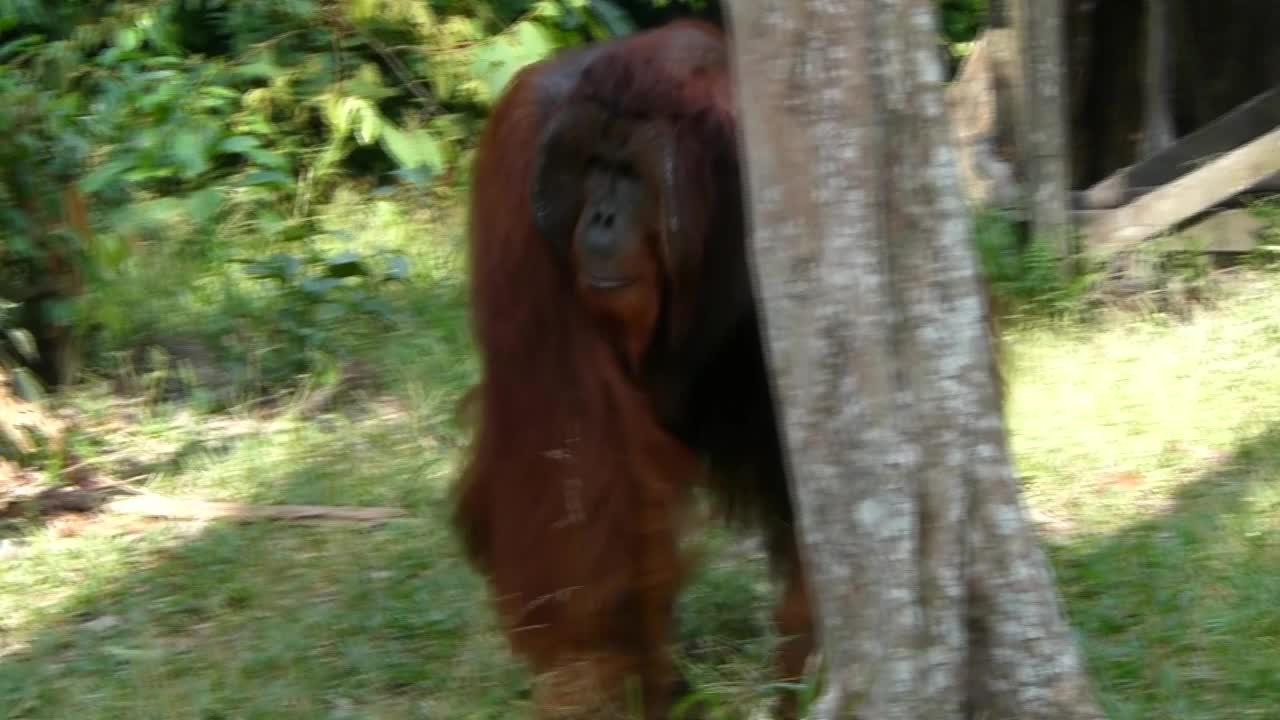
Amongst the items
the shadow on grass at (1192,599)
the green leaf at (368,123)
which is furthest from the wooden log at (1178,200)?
the green leaf at (368,123)

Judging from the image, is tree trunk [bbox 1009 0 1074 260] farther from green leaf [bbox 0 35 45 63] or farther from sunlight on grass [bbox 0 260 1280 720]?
green leaf [bbox 0 35 45 63]

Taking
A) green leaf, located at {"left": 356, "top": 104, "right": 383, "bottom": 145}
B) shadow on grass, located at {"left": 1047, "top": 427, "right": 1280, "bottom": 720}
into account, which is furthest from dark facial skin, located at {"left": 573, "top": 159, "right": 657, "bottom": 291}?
green leaf, located at {"left": 356, "top": 104, "right": 383, "bottom": 145}

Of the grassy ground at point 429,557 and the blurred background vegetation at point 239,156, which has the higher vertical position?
the blurred background vegetation at point 239,156

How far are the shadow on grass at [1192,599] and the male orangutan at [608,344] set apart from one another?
645 millimetres

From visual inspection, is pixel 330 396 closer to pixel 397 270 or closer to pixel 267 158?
pixel 397 270

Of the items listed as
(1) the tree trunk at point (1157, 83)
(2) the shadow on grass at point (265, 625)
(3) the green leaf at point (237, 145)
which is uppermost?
(3) the green leaf at point (237, 145)

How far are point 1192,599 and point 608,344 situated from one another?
1.19 metres

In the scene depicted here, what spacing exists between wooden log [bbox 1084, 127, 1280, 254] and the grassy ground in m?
0.31

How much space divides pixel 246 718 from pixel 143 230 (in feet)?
9.54

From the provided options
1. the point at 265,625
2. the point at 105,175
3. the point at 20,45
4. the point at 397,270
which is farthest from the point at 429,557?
the point at 20,45

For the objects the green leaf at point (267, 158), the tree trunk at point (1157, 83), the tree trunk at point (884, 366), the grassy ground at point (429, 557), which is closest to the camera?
the tree trunk at point (884, 366)

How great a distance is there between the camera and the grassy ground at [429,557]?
9.78ft

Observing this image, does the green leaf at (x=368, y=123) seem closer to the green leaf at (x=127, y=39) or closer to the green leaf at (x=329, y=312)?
the green leaf at (x=127, y=39)

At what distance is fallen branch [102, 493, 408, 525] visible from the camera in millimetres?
3957
